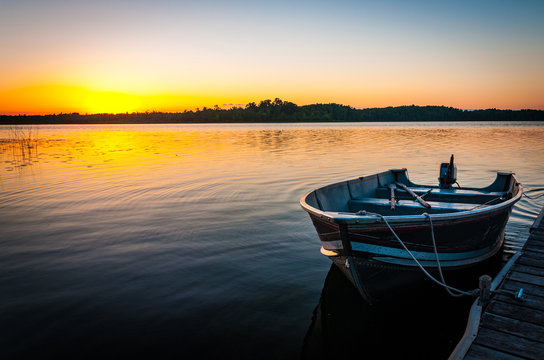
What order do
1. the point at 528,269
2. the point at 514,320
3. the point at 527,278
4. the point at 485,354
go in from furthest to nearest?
1. the point at 528,269
2. the point at 527,278
3. the point at 514,320
4. the point at 485,354

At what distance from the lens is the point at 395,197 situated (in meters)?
8.60

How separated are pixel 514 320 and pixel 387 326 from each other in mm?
1639

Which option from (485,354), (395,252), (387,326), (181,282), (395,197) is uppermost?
(395,197)

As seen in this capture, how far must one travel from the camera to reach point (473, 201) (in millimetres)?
8641

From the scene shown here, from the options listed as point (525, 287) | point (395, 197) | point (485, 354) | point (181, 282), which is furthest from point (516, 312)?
point (181, 282)

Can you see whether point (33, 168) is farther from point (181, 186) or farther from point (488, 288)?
point (488, 288)

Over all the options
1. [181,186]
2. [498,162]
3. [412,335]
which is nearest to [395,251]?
[412,335]

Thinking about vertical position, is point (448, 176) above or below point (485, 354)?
above

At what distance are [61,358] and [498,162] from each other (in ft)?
87.9

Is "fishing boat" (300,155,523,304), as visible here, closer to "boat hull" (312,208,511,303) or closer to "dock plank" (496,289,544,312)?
"boat hull" (312,208,511,303)

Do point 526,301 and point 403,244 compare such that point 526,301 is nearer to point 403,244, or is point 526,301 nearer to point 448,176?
point 403,244

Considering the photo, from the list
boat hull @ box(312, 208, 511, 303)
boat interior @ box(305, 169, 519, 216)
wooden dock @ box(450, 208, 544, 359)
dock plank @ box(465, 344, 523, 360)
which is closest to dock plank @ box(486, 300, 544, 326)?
wooden dock @ box(450, 208, 544, 359)

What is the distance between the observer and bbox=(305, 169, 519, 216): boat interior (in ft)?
23.2

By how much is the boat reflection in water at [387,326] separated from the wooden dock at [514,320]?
76 centimetres
